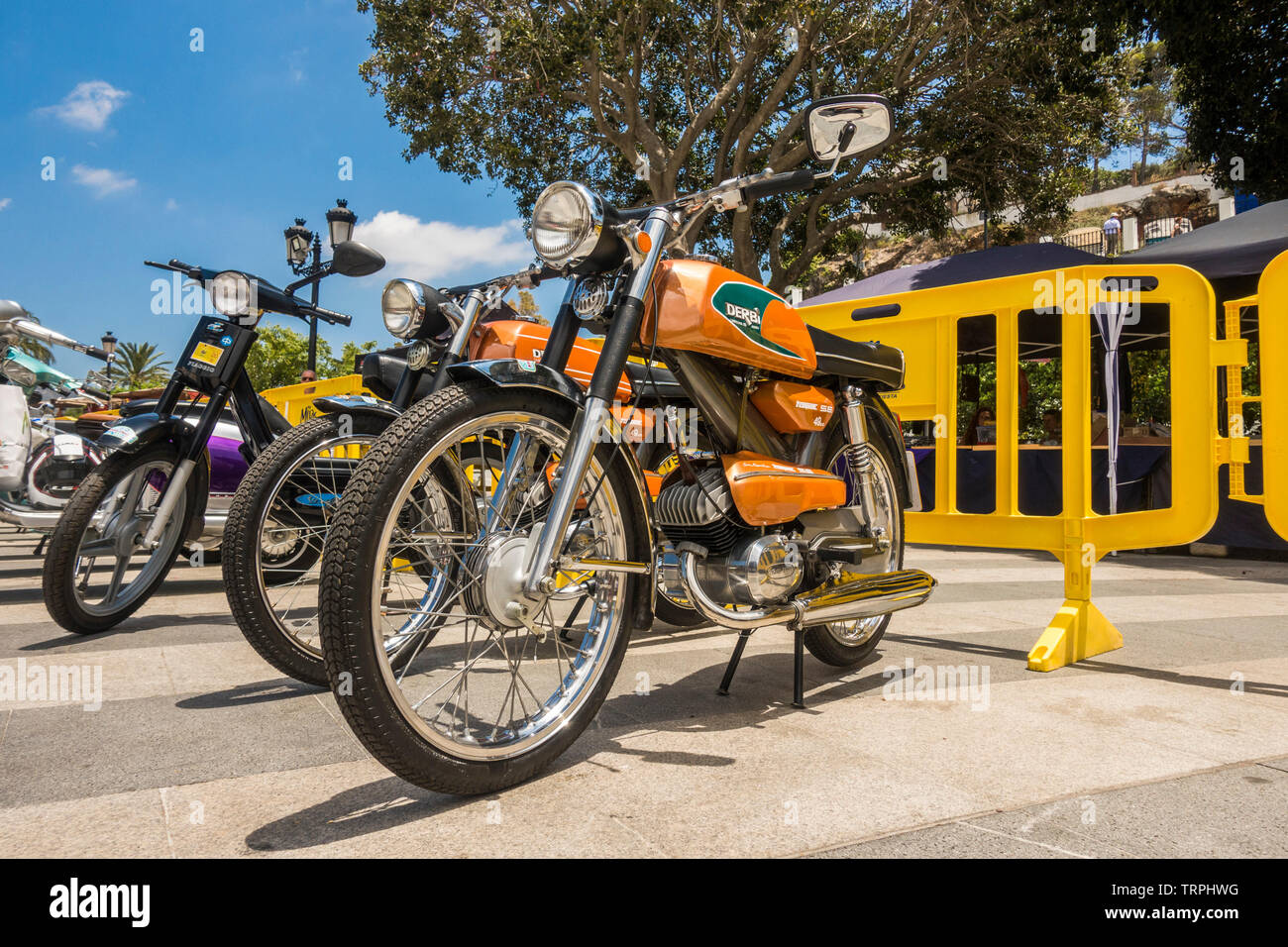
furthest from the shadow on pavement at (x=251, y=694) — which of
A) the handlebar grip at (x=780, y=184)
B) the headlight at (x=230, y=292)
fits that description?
the handlebar grip at (x=780, y=184)

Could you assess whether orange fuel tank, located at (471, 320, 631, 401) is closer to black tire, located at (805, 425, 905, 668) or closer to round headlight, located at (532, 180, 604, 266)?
black tire, located at (805, 425, 905, 668)

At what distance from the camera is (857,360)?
11.1 feet

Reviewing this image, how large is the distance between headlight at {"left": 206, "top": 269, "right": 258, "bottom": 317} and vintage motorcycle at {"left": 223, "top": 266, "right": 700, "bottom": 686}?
31.3 inches

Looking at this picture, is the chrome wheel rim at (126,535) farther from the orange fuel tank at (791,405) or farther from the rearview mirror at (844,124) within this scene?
the rearview mirror at (844,124)

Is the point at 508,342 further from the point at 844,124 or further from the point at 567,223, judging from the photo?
the point at 844,124

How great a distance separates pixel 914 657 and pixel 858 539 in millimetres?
933

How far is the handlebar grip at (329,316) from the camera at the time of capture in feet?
13.8

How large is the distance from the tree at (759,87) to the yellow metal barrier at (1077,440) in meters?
7.95

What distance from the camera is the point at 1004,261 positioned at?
10867 millimetres

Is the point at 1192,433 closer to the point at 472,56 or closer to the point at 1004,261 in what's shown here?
the point at 1004,261

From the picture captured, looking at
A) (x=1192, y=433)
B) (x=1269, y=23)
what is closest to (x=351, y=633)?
(x=1192, y=433)

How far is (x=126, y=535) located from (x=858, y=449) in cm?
330

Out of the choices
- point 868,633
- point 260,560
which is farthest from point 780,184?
point 260,560

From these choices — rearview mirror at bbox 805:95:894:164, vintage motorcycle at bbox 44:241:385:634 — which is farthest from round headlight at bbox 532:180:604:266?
vintage motorcycle at bbox 44:241:385:634
